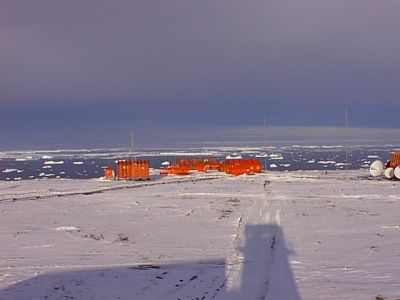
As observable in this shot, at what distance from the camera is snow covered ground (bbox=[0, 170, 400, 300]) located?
10500 mm

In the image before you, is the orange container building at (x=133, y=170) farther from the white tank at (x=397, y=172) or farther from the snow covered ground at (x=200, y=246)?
the white tank at (x=397, y=172)

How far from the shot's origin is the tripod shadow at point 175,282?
395 inches

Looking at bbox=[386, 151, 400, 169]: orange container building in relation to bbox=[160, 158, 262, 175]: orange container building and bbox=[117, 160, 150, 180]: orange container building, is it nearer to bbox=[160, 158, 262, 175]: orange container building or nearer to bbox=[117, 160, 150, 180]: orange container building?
bbox=[160, 158, 262, 175]: orange container building

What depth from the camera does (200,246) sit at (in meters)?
14.9

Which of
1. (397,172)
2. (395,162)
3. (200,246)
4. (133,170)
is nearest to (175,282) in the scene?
(200,246)

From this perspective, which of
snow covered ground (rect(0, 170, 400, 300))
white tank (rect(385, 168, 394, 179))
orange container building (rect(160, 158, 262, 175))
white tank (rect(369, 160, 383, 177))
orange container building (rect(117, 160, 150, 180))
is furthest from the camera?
orange container building (rect(160, 158, 262, 175))

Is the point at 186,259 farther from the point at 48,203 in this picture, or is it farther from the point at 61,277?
the point at 48,203

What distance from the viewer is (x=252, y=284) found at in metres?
10.6

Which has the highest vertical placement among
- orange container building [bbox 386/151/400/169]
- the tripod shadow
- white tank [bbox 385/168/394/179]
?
orange container building [bbox 386/151/400/169]

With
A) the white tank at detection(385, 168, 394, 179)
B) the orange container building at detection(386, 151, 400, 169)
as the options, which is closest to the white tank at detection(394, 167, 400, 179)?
the white tank at detection(385, 168, 394, 179)

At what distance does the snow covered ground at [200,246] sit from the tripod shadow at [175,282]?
2 centimetres

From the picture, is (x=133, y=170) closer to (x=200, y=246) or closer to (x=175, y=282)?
(x=200, y=246)

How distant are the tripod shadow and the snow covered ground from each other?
19 millimetres

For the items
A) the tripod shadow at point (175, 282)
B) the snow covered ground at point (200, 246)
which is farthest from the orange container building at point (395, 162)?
the tripod shadow at point (175, 282)
